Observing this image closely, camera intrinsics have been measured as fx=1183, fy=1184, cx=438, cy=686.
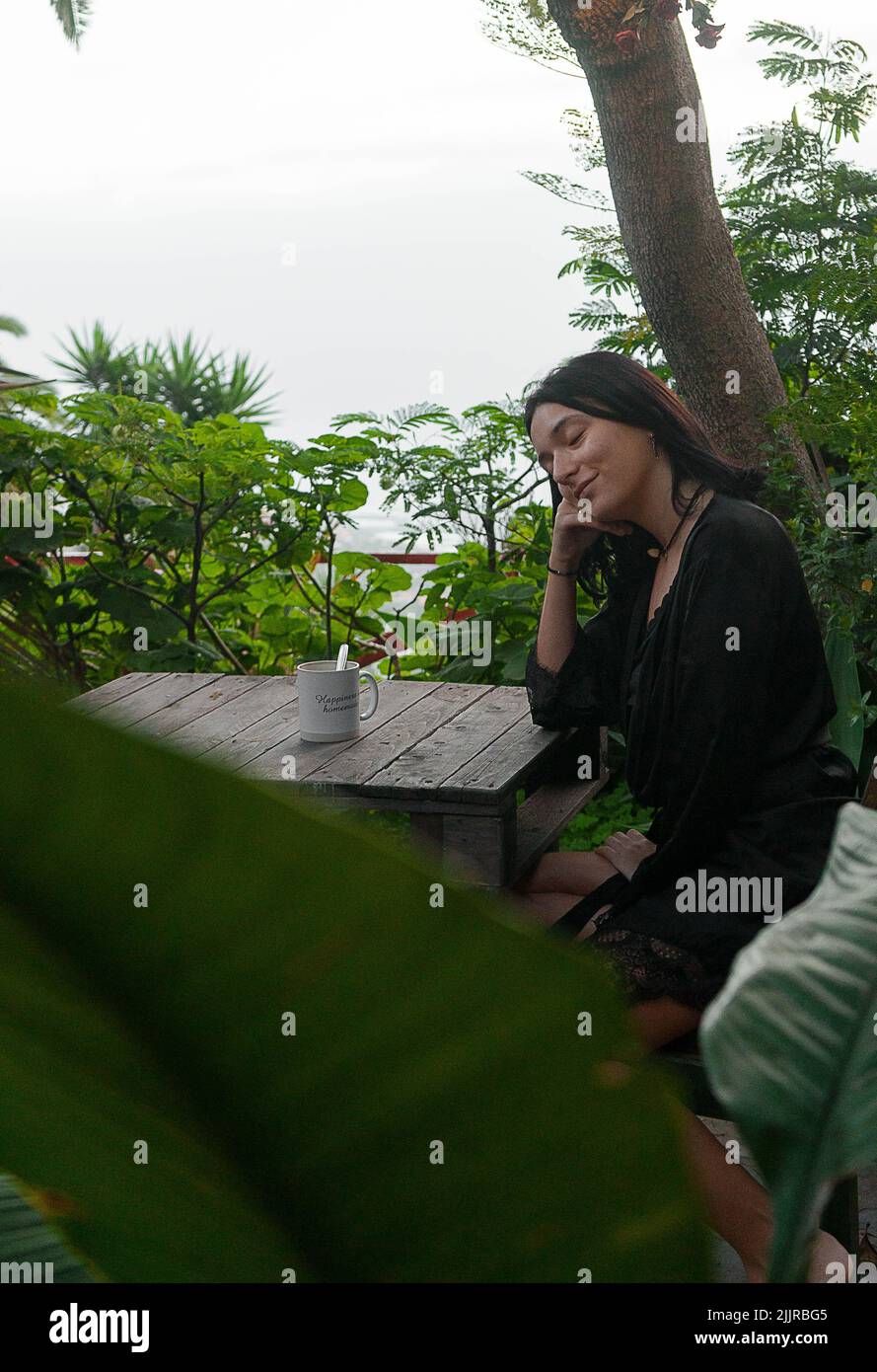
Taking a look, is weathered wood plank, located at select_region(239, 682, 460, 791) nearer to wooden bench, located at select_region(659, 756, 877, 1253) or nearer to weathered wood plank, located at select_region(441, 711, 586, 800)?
weathered wood plank, located at select_region(441, 711, 586, 800)

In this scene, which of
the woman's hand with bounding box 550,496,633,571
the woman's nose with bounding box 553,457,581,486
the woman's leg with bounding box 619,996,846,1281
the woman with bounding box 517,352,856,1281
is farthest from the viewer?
the woman's hand with bounding box 550,496,633,571

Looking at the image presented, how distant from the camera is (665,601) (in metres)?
1.75

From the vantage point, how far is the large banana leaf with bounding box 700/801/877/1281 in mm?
172

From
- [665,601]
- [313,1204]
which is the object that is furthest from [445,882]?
[665,601]

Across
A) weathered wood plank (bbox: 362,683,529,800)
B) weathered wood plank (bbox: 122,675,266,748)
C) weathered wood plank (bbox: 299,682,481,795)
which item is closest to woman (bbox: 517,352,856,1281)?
weathered wood plank (bbox: 362,683,529,800)

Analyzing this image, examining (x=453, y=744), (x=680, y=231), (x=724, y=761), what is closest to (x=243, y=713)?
(x=453, y=744)

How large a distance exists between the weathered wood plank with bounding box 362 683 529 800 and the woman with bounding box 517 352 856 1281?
11 cm

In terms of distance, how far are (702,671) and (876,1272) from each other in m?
0.77

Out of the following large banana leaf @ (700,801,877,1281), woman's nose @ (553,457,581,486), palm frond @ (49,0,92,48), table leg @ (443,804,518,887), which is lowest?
table leg @ (443,804,518,887)

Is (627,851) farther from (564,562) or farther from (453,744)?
(564,562)

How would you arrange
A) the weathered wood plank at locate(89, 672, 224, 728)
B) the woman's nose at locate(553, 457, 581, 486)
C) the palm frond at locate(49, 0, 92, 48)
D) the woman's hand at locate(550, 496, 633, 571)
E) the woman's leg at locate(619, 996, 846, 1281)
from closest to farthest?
the woman's leg at locate(619, 996, 846, 1281) < the woman's nose at locate(553, 457, 581, 486) < the woman's hand at locate(550, 496, 633, 571) < the weathered wood plank at locate(89, 672, 224, 728) < the palm frond at locate(49, 0, 92, 48)

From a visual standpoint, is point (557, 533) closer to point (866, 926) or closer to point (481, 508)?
point (481, 508)

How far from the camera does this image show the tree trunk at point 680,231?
286 cm

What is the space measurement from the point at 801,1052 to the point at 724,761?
143 cm
